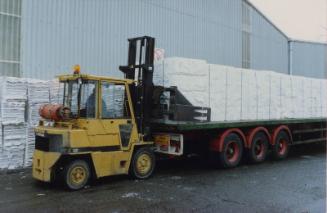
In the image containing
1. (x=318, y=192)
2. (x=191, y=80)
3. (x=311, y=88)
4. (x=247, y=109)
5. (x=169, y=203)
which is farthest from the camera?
(x=311, y=88)

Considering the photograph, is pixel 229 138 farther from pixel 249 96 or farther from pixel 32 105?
pixel 32 105

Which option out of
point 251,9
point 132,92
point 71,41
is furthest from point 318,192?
point 251,9

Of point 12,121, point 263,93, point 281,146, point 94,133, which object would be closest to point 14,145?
point 12,121

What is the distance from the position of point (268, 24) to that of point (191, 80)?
1396 cm

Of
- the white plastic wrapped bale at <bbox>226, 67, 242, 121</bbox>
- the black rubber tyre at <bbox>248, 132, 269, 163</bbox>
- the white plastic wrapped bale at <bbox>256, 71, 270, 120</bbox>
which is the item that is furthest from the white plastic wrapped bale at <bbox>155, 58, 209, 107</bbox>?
the black rubber tyre at <bbox>248, 132, 269, 163</bbox>

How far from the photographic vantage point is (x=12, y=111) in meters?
9.73

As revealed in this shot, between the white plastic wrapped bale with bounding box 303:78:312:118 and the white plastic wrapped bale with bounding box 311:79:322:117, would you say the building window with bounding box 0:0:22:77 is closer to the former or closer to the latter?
the white plastic wrapped bale with bounding box 303:78:312:118

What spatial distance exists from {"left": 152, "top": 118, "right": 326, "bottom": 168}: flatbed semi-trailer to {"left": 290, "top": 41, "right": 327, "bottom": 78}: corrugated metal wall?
37.8 ft

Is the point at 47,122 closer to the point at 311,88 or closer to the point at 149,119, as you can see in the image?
the point at 149,119

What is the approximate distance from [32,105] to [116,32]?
514 centimetres

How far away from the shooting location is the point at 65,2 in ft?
41.4

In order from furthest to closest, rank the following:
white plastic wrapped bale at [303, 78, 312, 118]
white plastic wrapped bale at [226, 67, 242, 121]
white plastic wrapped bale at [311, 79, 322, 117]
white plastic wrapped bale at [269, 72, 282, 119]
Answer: white plastic wrapped bale at [311, 79, 322, 117] < white plastic wrapped bale at [303, 78, 312, 118] < white plastic wrapped bale at [269, 72, 282, 119] < white plastic wrapped bale at [226, 67, 242, 121]

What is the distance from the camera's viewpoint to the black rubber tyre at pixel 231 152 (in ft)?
34.8

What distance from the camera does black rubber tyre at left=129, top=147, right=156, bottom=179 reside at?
29.1 feet
